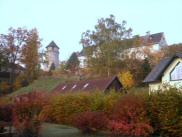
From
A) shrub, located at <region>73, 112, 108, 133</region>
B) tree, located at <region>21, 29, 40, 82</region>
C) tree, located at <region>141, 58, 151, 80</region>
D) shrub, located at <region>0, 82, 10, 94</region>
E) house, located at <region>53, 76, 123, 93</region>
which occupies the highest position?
tree, located at <region>21, 29, 40, 82</region>

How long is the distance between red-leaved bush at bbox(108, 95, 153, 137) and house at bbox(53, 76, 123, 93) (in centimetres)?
2140

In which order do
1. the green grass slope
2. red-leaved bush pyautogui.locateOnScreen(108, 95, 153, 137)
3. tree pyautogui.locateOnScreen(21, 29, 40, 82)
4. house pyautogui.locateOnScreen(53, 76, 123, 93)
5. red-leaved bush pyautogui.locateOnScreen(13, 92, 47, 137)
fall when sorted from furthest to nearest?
tree pyautogui.locateOnScreen(21, 29, 40, 82), the green grass slope, house pyautogui.locateOnScreen(53, 76, 123, 93), red-leaved bush pyautogui.locateOnScreen(108, 95, 153, 137), red-leaved bush pyautogui.locateOnScreen(13, 92, 47, 137)

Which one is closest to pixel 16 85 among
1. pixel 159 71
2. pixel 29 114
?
pixel 159 71

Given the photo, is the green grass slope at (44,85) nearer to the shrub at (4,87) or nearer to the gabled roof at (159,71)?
the shrub at (4,87)

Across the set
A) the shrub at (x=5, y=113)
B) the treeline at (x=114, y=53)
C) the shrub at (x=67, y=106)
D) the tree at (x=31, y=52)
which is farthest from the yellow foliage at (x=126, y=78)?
the shrub at (x=5, y=113)

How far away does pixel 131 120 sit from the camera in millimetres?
22719

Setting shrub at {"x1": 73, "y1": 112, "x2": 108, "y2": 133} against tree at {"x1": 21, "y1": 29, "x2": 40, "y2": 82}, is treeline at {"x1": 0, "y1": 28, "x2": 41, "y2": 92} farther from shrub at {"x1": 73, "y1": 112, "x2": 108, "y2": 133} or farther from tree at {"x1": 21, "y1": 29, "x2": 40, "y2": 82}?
shrub at {"x1": 73, "y1": 112, "x2": 108, "y2": 133}

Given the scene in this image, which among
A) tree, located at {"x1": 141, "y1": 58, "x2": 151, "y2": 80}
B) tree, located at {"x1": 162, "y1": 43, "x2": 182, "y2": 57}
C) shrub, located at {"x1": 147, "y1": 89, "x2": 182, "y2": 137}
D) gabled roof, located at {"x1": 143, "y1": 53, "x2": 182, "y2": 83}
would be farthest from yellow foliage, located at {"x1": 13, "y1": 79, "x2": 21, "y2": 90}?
shrub, located at {"x1": 147, "y1": 89, "x2": 182, "y2": 137}

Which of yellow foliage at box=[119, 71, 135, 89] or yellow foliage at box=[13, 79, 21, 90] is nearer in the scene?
yellow foliage at box=[119, 71, 135, 89]

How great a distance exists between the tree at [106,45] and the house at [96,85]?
48.2 feet

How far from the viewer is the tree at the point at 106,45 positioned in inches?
2702

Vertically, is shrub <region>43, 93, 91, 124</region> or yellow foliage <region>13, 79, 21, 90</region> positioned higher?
yellow foliage <region>13, 79, 21, 90</region>

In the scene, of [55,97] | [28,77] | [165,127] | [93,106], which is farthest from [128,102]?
[28,77]

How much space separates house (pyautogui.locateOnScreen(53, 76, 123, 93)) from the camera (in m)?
47.5
